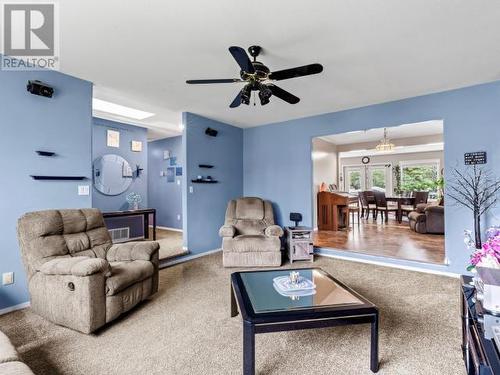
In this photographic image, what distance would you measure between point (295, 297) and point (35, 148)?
289 cm

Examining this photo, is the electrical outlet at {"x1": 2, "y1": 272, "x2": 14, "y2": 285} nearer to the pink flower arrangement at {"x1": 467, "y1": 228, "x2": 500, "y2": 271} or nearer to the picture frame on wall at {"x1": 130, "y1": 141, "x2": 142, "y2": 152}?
the picture frame on wall at {"x1": 130, "y1": 141, "x2": 142, "y2": 152}

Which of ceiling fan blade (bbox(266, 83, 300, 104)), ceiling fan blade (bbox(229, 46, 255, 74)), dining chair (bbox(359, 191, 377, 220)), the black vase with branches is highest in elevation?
ceiling fan blade (bbox(229, 46, 255, 74))

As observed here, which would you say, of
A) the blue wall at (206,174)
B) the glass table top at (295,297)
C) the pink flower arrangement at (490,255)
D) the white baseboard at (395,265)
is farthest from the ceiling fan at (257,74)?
the white baseboard at (395,265)

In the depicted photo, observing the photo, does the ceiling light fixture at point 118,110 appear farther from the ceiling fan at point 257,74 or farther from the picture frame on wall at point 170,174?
the ceiling fan at point 257,74

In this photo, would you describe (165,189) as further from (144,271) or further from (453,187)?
(453,187)

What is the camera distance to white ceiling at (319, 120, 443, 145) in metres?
5.75

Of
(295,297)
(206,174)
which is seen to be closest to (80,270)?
(295,297)

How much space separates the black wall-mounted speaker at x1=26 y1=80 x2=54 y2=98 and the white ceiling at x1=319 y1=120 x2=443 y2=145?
4918mm

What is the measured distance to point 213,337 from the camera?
1.96 meters

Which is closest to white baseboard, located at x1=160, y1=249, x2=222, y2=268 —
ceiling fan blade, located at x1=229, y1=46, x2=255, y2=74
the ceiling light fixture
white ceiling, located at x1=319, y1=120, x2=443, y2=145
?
the ceiling light fixture

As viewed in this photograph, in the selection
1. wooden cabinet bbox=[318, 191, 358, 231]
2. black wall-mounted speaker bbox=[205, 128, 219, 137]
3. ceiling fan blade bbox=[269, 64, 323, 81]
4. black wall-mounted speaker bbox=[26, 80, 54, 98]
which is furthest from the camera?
wooden cabinet bbox=[318, 191, 358, 231]

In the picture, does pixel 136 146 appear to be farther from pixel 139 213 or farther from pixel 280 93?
pixel 280 93

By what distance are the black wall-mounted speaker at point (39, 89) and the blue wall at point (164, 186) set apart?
3653mm

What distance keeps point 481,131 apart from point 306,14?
2.78 metres
